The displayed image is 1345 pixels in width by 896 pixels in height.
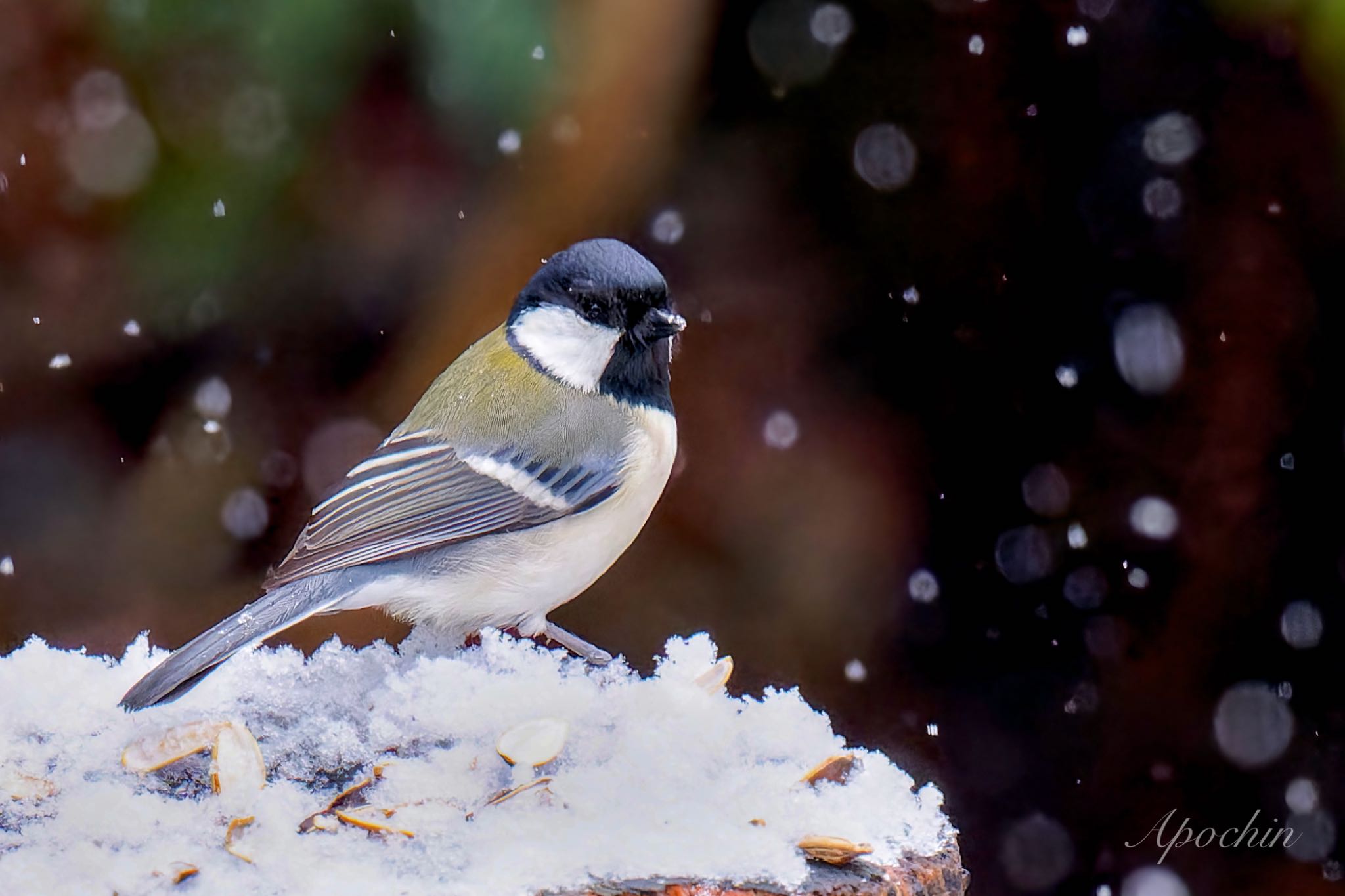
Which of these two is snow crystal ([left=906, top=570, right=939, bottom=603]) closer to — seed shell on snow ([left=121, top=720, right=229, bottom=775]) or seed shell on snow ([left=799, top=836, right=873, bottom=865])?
seed shell on snow ([left=799, top=836, right=873, bottom=865])

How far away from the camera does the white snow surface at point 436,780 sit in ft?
3.23

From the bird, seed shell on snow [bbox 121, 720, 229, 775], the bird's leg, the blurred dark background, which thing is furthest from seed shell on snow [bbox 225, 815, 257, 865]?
the blurred dark background

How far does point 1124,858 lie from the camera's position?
86.4 inches

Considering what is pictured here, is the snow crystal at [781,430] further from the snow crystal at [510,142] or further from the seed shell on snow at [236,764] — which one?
the seed shell on snow at [236,764]

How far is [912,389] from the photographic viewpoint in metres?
2.13

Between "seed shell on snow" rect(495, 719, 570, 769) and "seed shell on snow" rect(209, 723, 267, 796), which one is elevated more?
"seed shell on snow" rect(495, 719, 570, 769)

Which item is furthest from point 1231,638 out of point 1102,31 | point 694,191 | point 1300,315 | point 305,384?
point 305,384

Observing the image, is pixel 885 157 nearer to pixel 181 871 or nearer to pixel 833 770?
pixel 833 770

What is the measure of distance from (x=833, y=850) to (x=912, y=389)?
1197 millimetres

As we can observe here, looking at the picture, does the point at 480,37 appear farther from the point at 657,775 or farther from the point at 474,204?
the point at 657,775

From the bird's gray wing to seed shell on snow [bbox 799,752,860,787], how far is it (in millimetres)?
361

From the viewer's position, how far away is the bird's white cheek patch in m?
1.32

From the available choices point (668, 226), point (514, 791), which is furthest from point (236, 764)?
point (668, 226)

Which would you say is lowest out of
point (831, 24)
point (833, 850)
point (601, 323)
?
point (833, 850)
